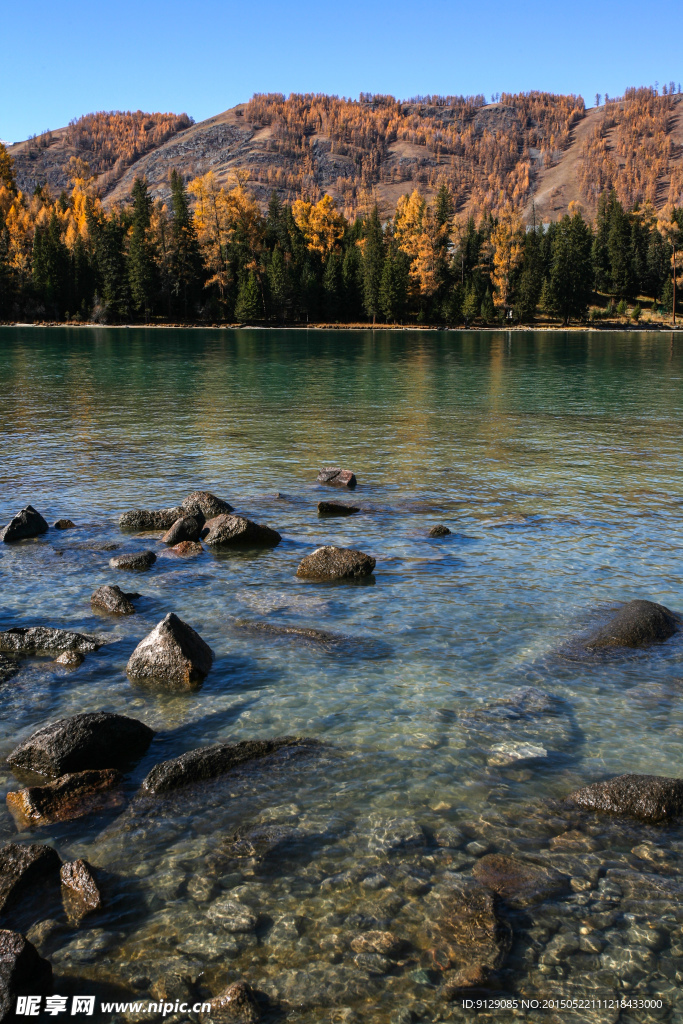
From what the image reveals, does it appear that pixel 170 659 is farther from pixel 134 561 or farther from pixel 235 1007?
pixel 235 1007

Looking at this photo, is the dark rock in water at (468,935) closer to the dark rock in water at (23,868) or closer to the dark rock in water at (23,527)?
the dark rock in water at (23,868)

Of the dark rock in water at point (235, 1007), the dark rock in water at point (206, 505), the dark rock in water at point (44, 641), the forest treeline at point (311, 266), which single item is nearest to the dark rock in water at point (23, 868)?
the dark rock in water at point (235, 1007)

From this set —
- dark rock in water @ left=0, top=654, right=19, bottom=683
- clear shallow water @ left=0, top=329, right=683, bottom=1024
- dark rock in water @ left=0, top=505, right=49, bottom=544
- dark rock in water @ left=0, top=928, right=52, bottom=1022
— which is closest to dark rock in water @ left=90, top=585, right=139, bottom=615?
clear shallow water @ left=0, top=329, right=683, bottom=1024

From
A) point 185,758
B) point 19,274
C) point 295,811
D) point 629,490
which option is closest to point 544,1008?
point 295,811

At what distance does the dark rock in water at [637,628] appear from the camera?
A: 964cm

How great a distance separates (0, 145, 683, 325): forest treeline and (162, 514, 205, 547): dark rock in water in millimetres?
109844

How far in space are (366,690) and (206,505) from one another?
780 centimetres

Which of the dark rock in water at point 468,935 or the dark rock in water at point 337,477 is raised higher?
the dark rock in water at point 337,477

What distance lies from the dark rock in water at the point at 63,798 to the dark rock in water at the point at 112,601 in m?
4.15

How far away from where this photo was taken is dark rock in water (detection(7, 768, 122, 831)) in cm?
630

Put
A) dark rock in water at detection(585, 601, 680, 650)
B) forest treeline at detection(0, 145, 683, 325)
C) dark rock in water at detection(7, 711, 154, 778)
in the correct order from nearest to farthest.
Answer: dark rock in water at detection(7, 711, 154, 778) < dark rock in water at detection(585, 601, 680, 650) < forest treeline at detection(0, 145, 683, 325)

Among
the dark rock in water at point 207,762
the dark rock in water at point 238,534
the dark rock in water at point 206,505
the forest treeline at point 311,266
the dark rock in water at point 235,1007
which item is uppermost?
the forest treeline at point 311,266

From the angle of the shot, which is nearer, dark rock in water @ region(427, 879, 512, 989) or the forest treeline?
dark rock in water @ region(427, 879, 512, 989)

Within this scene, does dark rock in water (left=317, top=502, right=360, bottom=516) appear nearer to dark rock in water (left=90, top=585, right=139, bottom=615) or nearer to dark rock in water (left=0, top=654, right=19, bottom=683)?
dark rock in water (left=90, top=585, right=139, bottom=615)
